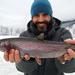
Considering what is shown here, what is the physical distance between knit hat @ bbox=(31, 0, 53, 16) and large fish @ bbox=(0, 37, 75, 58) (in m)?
0.62

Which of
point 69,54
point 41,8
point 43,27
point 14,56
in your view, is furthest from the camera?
point 41,8

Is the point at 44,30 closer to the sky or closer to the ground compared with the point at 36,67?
closer to the sky

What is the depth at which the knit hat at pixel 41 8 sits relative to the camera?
3.42 meters

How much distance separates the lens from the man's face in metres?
3.22

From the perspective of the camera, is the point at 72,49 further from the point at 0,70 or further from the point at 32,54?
the point at 0,70

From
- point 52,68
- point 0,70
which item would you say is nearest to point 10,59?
point 52,68

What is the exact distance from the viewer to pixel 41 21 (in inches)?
127

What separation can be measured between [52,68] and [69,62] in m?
0.22

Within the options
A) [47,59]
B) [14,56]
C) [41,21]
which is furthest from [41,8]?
[14,56]

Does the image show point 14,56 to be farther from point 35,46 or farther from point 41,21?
point 41,21

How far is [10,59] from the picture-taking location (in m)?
A: 3.02

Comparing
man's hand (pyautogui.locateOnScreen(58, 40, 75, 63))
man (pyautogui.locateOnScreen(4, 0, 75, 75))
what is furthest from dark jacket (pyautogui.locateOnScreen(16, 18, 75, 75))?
man's hand (pyautogui.locateOnScreen(58, 40, 75, 63))

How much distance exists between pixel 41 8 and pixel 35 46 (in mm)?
761

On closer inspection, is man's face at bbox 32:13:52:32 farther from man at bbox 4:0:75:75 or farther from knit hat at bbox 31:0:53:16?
knit hat at bbox 31:0:53:16
